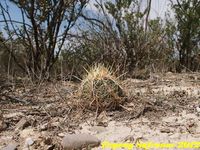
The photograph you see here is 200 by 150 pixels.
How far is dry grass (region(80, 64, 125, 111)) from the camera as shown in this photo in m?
5.23

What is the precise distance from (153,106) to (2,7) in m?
4.63

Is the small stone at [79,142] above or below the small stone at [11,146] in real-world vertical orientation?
above

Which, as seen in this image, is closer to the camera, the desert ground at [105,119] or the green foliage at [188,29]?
the desert ground at [105,119]

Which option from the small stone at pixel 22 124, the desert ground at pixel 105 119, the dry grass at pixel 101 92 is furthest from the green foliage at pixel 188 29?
the small stone at pixel 22 124

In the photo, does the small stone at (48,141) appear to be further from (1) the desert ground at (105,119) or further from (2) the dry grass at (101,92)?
(2) the dry grass at (101,92)

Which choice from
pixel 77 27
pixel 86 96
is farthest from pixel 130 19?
pixel 86 96

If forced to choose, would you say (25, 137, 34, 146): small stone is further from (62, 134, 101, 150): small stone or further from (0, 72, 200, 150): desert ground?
(62, 134, 101, 150): small stone

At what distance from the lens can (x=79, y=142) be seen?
4348 millimetres

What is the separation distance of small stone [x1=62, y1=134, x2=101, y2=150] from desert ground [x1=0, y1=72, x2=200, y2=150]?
68 millimetres

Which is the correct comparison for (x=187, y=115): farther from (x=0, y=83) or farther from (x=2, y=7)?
(x=2, y=7)

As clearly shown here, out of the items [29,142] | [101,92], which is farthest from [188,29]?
[29,142]

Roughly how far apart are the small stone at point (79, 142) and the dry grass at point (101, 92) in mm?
810

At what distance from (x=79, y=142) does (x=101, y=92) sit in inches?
38.9

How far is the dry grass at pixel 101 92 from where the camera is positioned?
17.1 feet
